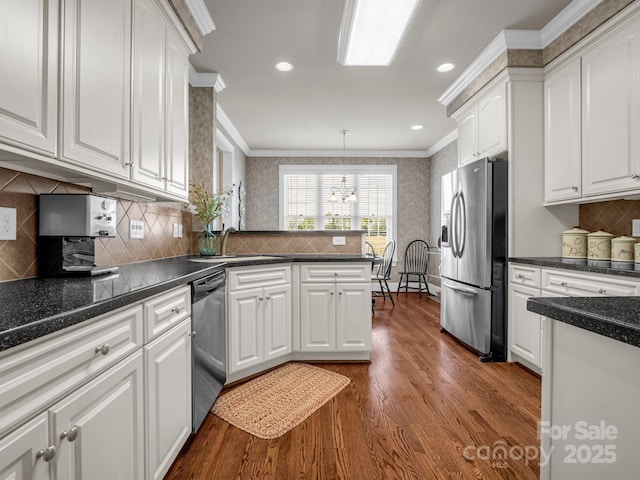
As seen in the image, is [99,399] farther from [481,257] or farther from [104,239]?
[481,257]

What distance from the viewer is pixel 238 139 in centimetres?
576

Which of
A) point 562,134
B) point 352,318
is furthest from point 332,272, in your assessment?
point 562,134

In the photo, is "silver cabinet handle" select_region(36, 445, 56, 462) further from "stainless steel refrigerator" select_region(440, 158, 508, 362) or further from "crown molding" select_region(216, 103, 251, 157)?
"crown molding" select_region(216, 103, 251, 157)

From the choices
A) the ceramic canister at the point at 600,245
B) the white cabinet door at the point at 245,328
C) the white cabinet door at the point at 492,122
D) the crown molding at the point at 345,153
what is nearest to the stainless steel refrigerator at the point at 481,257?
the white cabinet door at the point at 492,122

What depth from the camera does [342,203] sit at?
22.4ft

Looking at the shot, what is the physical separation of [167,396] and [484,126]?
333cm

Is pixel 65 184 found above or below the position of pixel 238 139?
below

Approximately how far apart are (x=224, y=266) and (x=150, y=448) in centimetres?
114

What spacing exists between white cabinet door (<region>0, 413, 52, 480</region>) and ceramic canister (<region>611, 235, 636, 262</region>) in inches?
121

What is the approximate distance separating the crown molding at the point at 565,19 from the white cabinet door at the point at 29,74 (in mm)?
3086

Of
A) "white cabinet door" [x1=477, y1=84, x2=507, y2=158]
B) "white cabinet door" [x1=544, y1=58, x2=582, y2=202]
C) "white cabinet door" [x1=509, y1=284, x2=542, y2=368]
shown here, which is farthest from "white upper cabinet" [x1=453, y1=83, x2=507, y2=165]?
"white cabinet door" [x1=509, y1=284, x2=542, y2=368]

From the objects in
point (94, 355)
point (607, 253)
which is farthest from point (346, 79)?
point (94, 355)

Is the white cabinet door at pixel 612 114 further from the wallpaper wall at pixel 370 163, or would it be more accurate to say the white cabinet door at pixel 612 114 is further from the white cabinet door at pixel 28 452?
the wallpaper wall at pixel 370 163

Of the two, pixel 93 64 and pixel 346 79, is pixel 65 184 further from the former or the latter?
pixel 346 79
